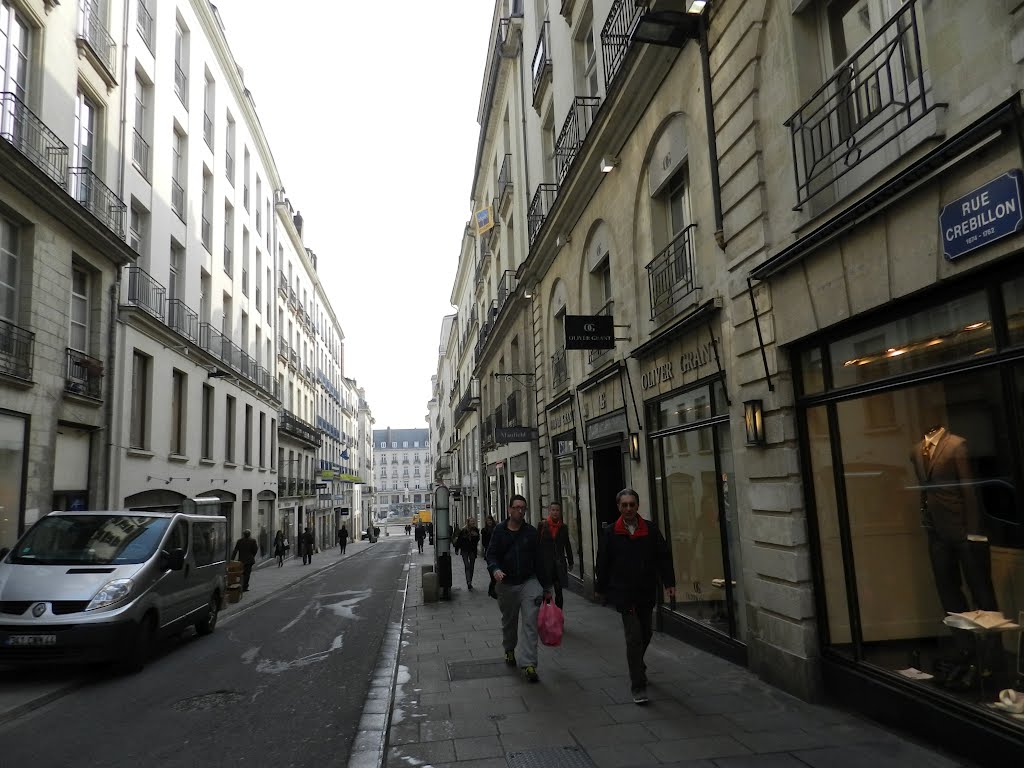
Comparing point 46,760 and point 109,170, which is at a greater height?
point 109,170

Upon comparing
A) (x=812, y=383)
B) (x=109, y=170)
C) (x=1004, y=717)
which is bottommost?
(x=1004, y=717)

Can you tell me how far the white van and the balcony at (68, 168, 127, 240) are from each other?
27.0ft

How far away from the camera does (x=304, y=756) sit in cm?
534

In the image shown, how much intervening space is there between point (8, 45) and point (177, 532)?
952 cm

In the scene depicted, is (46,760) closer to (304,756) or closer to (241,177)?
(304,756)

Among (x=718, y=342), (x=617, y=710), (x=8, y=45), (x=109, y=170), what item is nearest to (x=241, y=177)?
(x=109, y=170)

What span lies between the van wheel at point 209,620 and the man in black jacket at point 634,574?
773cm

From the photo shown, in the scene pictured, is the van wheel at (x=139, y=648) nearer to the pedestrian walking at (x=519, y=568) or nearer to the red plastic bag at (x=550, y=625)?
the pedestrian walking at (x=519, y=568)

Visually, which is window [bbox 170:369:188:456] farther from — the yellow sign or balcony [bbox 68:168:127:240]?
the yellow sign

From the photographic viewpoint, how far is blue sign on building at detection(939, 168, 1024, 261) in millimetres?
3895

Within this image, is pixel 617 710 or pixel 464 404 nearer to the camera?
pixel 617 710

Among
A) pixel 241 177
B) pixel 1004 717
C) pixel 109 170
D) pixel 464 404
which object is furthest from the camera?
pixel 464 404

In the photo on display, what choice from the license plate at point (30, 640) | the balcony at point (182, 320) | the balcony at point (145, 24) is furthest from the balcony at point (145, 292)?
the license plate at point (30, 640)

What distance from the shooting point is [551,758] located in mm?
4906
